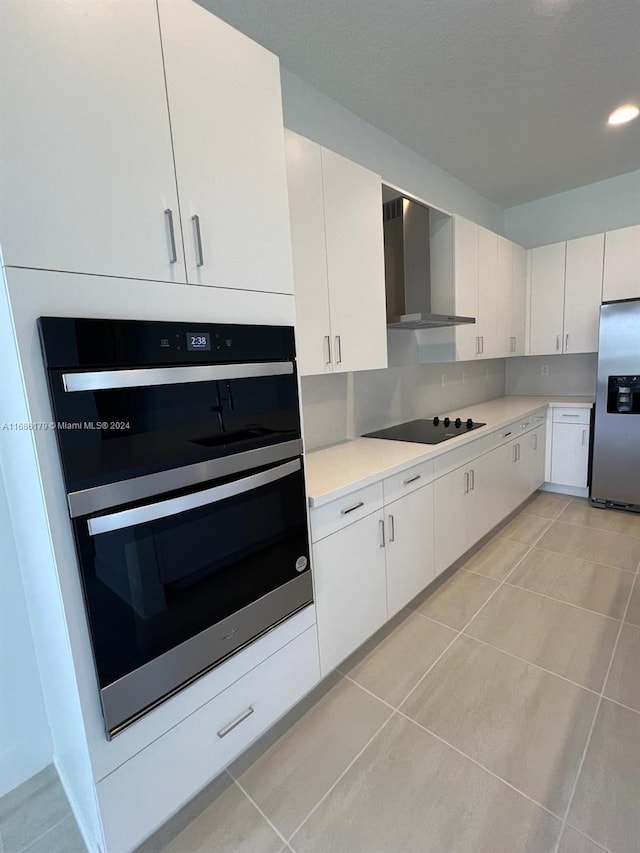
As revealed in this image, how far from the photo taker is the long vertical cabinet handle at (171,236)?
1.07 m

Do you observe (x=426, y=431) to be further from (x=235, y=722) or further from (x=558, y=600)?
(x=235, y=722)

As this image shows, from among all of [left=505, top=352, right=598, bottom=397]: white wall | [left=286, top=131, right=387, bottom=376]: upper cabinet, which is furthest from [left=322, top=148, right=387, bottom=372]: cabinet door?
[left=505, top=352, right=598, bottom=397]: white wall

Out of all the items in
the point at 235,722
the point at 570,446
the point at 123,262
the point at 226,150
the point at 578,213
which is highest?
the point at 578,213

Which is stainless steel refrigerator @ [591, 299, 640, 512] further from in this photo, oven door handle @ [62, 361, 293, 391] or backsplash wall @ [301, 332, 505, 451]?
oven door handle @ [62, 361, 293, 391]

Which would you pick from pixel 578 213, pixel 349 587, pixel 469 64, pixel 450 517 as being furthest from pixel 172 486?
pixel 578 213

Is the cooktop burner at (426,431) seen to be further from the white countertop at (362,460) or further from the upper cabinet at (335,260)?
the upper cabinet at (335,260)

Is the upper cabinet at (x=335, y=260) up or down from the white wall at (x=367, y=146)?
down

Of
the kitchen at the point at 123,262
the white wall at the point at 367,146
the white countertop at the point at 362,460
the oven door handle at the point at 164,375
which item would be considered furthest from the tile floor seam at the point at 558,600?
the white wall at the point at 367,146

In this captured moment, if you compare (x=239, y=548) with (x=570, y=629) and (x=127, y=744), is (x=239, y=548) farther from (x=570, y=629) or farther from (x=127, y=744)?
(x=570, y=629)

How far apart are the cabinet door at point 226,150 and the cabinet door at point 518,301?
117 inches

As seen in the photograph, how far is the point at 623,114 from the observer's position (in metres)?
2.57

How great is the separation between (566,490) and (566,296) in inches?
71.8

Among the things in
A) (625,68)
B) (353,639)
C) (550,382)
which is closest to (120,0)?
(353,639)

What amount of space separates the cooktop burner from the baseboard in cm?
169
